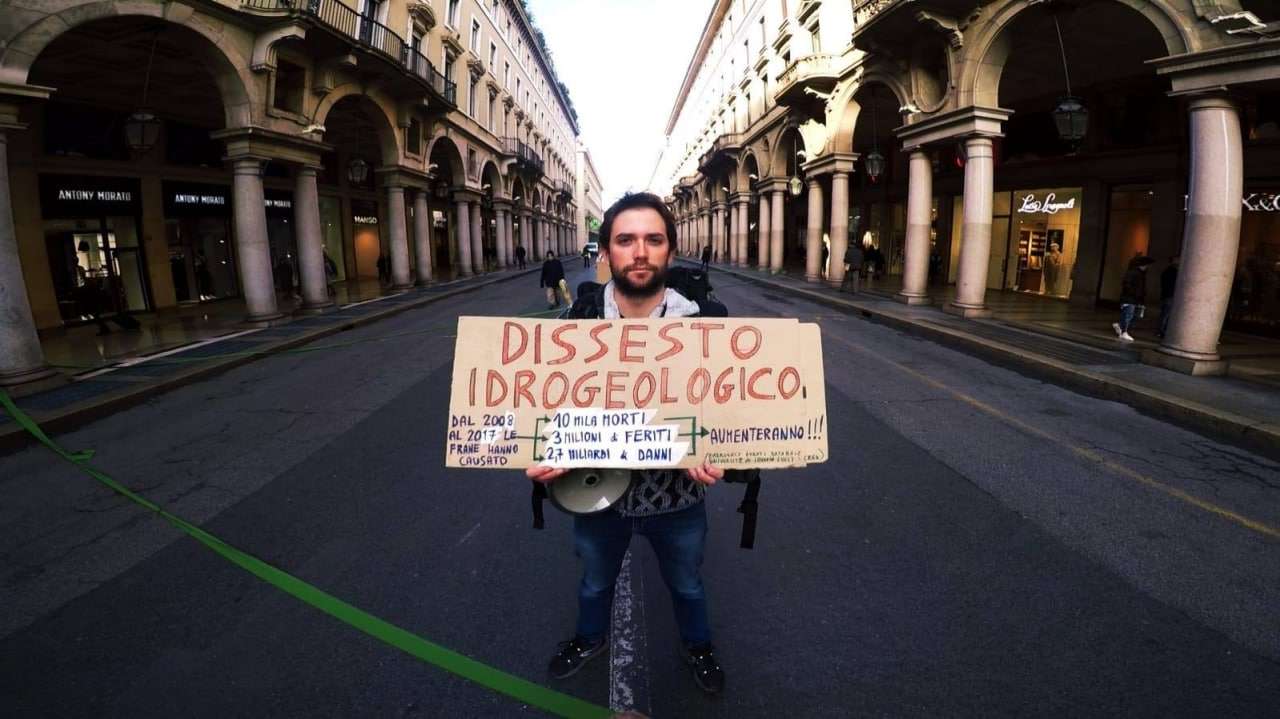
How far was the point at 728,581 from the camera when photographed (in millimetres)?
3498

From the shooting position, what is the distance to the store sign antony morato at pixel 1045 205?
1798cm

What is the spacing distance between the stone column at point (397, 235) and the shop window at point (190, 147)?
16.8ft

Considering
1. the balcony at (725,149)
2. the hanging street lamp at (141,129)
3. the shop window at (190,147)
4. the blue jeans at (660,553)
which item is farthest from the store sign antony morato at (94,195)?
the balcony at (725,149)

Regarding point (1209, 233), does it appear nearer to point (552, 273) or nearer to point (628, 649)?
point (628, 649)

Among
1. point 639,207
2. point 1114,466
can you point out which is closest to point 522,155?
point 1114,466

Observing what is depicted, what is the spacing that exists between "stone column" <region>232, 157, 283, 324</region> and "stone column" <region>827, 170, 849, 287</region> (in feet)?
58.5

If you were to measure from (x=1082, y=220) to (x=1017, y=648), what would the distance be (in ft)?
62.2

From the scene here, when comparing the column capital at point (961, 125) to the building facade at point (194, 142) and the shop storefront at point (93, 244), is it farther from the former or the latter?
the shop storefront at point (93, 244)

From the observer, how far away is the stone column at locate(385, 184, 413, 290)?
21.5 metres

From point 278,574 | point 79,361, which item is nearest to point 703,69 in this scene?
point 79,361

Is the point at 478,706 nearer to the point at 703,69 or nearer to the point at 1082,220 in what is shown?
the point at 1082,220

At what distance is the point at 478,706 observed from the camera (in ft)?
8.27

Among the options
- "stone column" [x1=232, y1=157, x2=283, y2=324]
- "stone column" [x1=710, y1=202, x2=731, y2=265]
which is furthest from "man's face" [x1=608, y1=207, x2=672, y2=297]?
"stone column" [x1=710, y1=202, x2=731, y2=265]

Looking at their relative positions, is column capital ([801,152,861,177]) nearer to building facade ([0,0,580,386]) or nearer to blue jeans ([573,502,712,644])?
building facade ([0,0,580,386])
